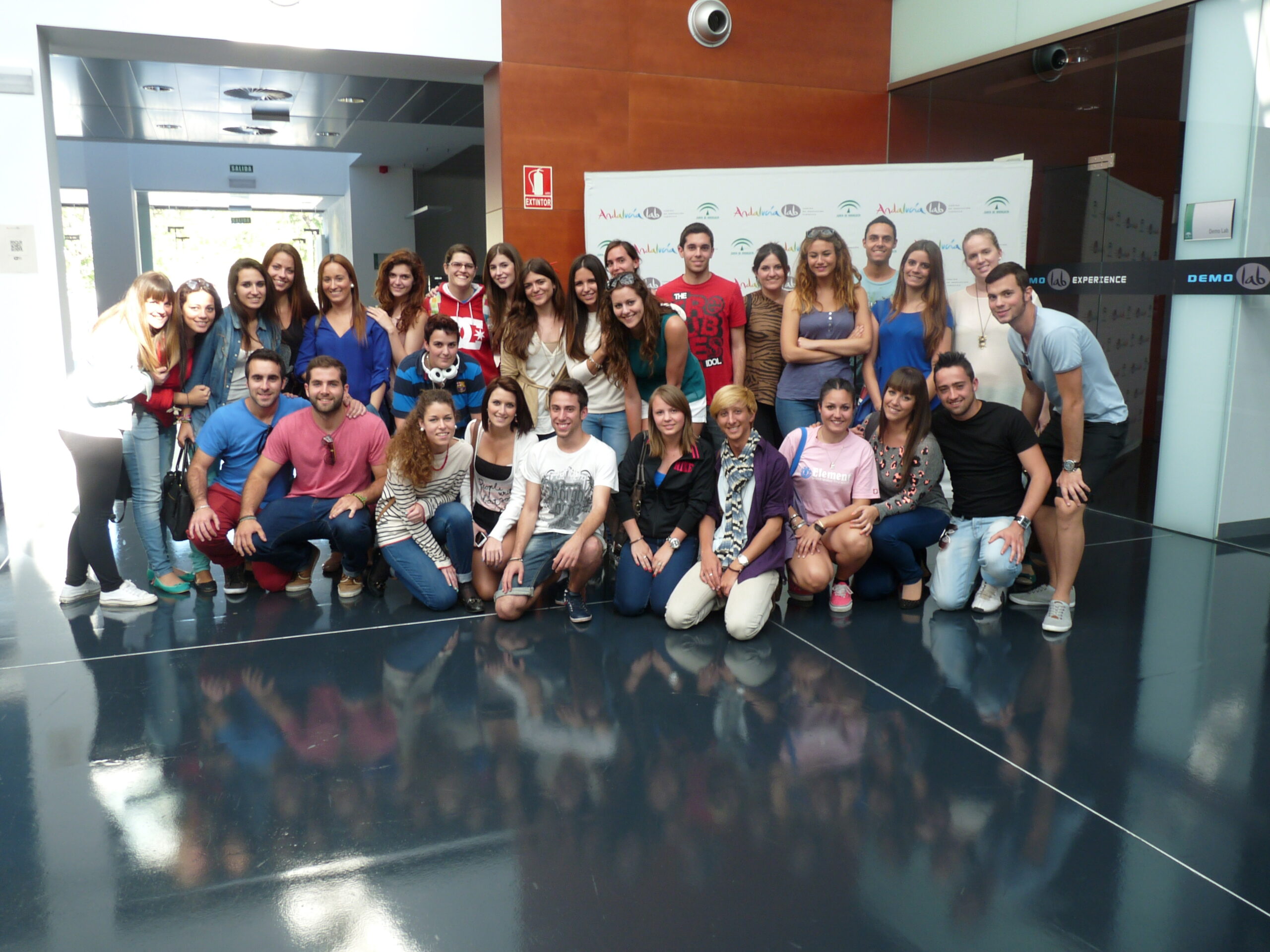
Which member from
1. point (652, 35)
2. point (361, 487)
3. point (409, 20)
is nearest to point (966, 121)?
point (652, 35)

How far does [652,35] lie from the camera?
265 inches

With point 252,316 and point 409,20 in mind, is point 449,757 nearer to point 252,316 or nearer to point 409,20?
point 252,316

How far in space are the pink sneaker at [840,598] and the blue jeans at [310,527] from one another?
2061mm

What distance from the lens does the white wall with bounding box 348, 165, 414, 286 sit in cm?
1408

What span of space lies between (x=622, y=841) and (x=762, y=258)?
3.19 meters

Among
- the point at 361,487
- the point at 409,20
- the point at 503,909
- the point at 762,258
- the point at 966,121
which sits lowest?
the point at 503,909

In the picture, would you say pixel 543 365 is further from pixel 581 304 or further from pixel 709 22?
pixel 709 22

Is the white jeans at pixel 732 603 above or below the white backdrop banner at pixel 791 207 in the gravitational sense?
below

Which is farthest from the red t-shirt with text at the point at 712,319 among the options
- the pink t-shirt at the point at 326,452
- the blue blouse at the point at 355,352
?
the pink t-shirt at the point at 326,452

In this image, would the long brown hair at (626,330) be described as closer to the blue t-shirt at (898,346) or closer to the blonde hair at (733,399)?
the blonde hair at (733,399)

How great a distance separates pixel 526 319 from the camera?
4688 mm

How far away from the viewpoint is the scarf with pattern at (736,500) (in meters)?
4.12

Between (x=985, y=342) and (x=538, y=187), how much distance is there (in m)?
3.14

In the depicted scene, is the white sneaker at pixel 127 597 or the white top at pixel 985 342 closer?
the white sneaker at pixel 127 597
